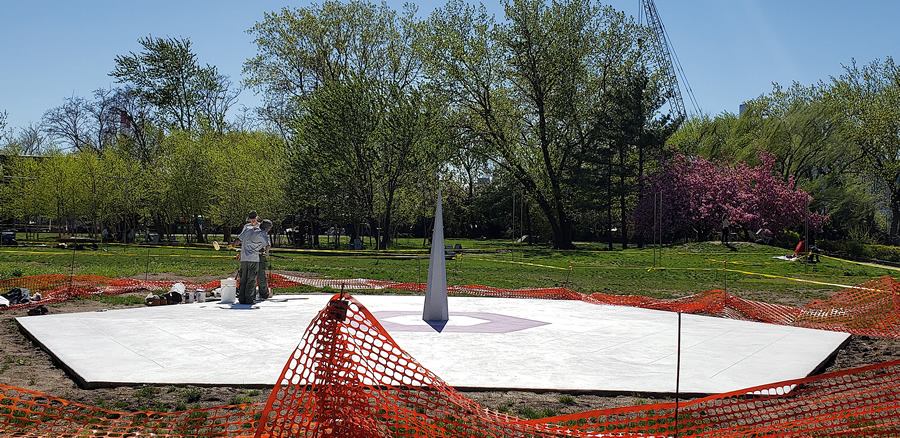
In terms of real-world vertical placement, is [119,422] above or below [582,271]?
below

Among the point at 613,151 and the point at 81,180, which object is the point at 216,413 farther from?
the point at 81,180

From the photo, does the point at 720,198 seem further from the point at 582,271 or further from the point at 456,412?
the point at 456,412

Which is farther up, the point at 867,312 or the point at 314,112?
the point at 314,112

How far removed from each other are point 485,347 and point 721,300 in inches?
285

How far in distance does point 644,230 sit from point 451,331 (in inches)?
1489

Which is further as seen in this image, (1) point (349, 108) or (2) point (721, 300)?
(1) point (349, 108)

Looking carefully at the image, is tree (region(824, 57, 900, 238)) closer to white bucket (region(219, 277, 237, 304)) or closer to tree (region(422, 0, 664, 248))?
tree (region(422, 0, 664, 248))

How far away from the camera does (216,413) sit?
547 centimetres

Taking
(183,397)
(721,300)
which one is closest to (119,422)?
(183,397)

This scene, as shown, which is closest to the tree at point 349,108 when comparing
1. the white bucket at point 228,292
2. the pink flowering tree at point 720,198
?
the pink flowering tree at point 720,198

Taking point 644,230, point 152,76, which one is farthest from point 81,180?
point 644,230

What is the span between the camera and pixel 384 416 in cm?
472

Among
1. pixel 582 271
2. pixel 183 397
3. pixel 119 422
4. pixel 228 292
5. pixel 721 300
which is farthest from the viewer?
pixel 582 271

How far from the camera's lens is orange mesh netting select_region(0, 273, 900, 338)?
11141 mm
